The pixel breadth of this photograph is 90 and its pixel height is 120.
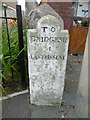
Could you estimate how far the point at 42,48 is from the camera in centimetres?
335

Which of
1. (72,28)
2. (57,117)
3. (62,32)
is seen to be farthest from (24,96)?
(72,28)

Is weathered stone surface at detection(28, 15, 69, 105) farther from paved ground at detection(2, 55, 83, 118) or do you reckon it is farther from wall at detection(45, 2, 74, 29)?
wall at detection(45, 2, 74, 29)

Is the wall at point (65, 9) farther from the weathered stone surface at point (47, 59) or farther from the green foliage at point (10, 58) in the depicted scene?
the weathered stone surface at point (47, 59)

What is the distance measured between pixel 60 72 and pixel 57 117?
74cm

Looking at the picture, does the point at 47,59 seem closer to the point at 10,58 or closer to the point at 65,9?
the point at 10,58

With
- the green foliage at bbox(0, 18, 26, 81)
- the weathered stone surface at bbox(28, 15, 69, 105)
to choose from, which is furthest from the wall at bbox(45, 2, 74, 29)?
the weathered stone surface at bbox(28, 15, 69, 105)

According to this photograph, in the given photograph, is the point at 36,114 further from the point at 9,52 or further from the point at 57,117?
the point at 9,52

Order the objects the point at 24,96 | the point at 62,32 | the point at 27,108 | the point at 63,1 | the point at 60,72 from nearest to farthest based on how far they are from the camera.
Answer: the point at 62,32 → the point at 60,72 → the point at 27,108 → the point at 24,96 → the point at 63,1

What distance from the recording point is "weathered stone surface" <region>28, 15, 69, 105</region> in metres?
3.24

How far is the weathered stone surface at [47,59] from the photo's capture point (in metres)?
3.24

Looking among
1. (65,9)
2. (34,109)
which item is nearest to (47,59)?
(34,109)

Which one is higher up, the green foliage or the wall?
the wall

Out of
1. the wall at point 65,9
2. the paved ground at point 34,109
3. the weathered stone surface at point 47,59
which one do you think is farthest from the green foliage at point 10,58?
the wall at point 65,9

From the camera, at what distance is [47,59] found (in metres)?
3.45
